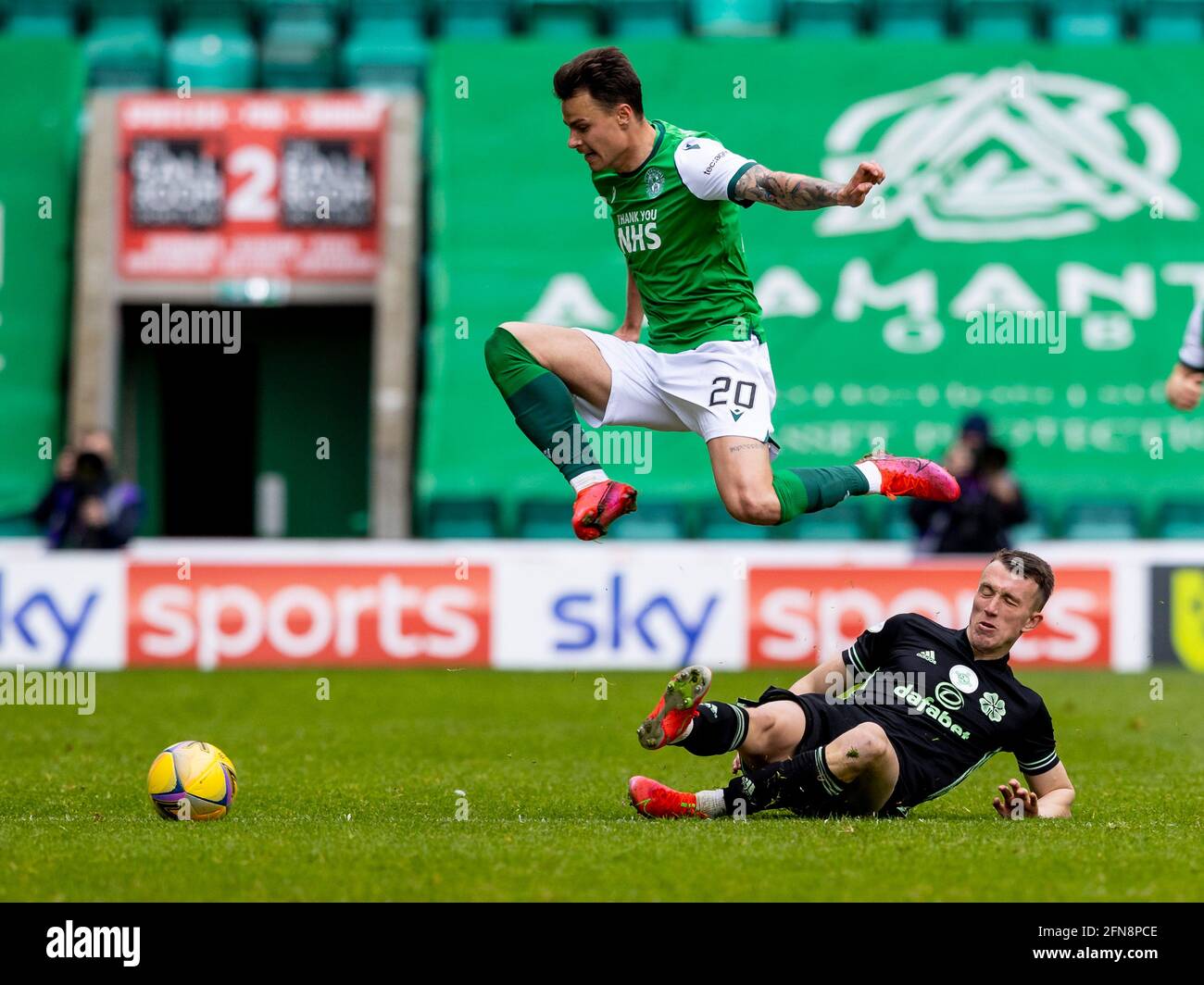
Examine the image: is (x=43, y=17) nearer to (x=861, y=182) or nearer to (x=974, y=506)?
(x=974, y=506)

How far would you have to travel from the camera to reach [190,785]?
7.20m

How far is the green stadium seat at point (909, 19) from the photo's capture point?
20656 millimetres

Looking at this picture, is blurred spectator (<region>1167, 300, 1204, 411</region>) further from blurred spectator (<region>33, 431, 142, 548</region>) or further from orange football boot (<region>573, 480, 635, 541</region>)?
blurred spectator (<region>33, 431, 142, 548</region>)

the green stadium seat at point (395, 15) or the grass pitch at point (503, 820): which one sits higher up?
the green stadium seat at point (395, 15)

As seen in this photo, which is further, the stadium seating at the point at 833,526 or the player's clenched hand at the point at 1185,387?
the stadium seating at the point at 833,526

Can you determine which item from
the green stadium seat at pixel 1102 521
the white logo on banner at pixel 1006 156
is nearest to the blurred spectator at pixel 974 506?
the green stadium seat at pixel 1102 521

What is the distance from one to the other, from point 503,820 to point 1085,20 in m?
16.1

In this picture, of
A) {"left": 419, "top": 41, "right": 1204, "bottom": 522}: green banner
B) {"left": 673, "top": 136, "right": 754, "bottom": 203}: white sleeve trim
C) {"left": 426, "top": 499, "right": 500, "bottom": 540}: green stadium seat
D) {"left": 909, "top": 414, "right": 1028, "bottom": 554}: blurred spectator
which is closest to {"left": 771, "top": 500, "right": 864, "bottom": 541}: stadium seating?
{"left": 419, "top": 41, "right": 1204, "bottom": 522}: green banner

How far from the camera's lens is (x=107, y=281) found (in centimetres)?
1911

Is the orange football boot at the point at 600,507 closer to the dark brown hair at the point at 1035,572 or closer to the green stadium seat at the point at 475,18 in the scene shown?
the dark brown hair at the point at 1035,572

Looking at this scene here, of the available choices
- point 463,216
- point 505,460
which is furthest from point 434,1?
point 505,460

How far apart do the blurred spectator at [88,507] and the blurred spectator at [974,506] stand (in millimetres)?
6635
